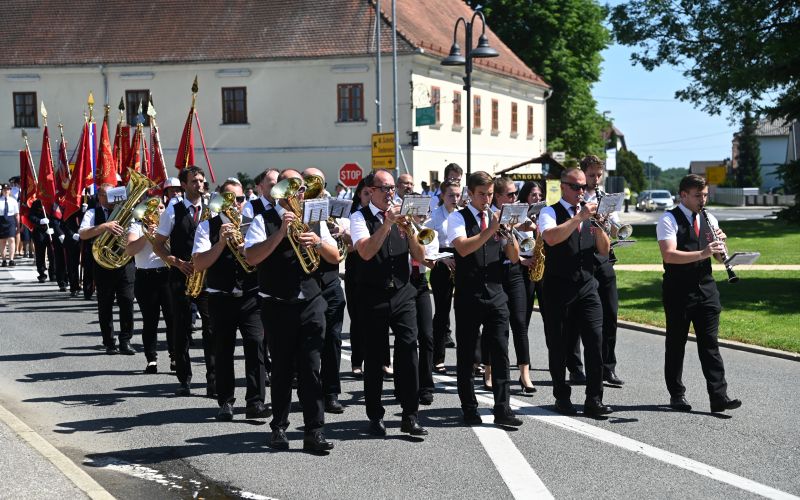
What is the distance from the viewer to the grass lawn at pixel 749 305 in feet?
43.3

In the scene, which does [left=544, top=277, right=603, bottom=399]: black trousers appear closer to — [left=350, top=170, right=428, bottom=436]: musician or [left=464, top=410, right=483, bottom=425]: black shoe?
[left=464, top=410, right=483, bottom=425]: black shoe

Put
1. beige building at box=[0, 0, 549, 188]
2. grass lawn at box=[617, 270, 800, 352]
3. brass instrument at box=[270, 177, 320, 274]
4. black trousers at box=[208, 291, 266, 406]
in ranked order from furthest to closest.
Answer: beige building at box=[0, 0, 549, 188] → grass lawn at box=[617, 270, 800, 352] → black trousers at box=[208, 291, 266, 406] → brass instrument at box=[270, 177, 320, 274]

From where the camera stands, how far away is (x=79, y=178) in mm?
18922

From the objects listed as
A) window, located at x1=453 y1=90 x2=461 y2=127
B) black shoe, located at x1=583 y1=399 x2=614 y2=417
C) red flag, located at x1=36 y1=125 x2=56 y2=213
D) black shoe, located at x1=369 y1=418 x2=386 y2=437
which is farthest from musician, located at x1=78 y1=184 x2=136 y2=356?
window, located at x1=453 y1=90 x2=461 y2=127

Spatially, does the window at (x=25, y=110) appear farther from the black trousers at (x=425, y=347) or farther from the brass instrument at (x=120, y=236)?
the black trousers at (x=425, y=347)

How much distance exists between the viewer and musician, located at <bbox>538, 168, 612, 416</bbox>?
8.86 m

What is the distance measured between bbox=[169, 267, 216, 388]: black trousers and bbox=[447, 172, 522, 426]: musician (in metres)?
2.53

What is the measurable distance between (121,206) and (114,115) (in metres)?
39.2

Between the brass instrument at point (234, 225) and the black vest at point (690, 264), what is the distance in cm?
351

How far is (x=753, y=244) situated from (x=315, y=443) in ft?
84.8

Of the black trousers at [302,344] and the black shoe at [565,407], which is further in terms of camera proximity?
the black shoe at [565,407]

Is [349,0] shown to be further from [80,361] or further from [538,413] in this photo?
[538,413]

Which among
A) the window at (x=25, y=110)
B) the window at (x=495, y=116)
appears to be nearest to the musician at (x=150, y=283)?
the window at (x=25, y=110)

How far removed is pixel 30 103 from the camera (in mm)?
48562
